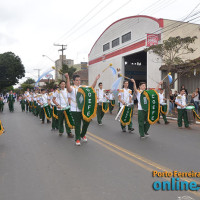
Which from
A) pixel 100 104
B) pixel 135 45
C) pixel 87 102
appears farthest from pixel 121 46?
pixel 87 102

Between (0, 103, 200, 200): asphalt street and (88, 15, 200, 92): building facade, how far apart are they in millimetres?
10885

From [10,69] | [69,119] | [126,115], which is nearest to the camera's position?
[69,119]

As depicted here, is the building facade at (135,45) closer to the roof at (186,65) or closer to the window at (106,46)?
the window at (106,46)

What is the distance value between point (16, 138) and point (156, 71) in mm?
16012

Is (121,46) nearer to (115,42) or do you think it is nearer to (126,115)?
(115,42)

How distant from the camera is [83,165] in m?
4.75

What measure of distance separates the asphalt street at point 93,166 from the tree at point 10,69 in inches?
1717

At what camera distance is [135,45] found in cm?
2453

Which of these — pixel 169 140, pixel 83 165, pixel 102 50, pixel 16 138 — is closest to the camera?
pixel 83 165

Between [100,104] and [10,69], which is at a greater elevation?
[10,69]

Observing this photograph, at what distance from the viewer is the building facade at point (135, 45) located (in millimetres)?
20750

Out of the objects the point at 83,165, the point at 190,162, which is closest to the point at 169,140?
the point at 190,162

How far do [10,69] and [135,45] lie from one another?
32550 mm

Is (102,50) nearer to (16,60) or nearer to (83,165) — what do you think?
(16,60)
